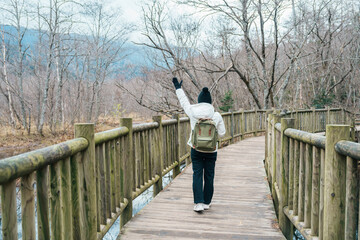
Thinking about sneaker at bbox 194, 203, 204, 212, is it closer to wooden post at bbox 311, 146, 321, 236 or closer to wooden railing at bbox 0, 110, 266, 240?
wooden railing at bbox 0, 110, 266, 240

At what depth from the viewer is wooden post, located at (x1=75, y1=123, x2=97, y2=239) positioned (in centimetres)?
279

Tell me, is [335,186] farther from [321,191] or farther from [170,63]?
[170,63]

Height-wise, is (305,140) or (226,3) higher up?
(226,3)

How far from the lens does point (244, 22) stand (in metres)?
16.4

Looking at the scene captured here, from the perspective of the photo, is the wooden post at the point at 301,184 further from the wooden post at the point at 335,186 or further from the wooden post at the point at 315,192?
the wooden post at the point at 335,186

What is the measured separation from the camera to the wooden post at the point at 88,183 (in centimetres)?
279

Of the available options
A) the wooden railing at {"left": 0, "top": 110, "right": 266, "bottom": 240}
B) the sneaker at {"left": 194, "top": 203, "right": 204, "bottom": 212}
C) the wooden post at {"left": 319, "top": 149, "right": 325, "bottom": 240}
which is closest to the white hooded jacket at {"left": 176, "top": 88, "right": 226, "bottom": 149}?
the wooden railing at {"left": 0, "top": 110, "right": 266, "bottom": 240}

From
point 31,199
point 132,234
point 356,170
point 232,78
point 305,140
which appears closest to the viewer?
point 31,199

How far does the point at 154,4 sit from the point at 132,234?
49.0ft

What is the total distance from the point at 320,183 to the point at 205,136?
1935 mm

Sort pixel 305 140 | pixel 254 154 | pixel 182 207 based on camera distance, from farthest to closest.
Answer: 1. pixel 254 154
2. pixel 182 207
3. pixel 305 140

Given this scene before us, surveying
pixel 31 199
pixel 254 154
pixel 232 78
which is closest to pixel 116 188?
pixel 31 199

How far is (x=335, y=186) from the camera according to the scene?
2.28m

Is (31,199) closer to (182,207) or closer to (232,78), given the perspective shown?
(182,207)
